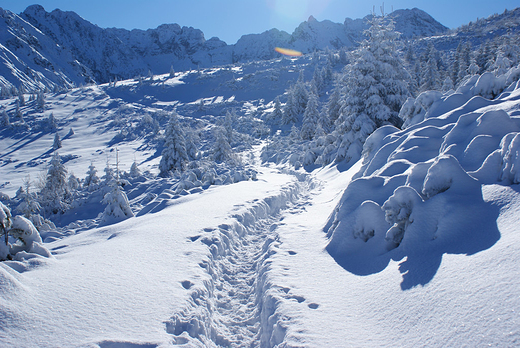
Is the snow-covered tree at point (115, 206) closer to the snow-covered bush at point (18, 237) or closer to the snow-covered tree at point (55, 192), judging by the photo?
the snow-covered bush at point (18, 237)

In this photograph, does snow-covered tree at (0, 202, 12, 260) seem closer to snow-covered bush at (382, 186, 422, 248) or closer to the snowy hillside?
the snowy hillside

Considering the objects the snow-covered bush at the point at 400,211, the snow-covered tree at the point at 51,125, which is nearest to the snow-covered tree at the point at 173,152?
the snow-covered bush at the point at 400,211

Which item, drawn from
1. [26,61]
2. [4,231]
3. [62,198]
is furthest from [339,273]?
[26,61]

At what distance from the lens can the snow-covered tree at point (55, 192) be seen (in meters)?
21.1

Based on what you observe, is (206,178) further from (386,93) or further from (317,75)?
(317,75)

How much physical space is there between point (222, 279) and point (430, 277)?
3.81m

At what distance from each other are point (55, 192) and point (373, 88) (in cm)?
2621

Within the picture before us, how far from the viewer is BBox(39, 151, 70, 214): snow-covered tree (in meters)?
21.1

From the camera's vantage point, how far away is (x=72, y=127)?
69062 millimetres

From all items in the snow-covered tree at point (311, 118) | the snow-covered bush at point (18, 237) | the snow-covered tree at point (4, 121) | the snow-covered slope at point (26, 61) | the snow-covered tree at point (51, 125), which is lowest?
the snow-covered bush at point (18, 237)

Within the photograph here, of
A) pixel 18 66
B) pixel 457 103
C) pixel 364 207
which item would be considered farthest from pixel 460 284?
pixel 18 66

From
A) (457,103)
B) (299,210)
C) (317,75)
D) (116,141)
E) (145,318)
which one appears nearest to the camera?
(145,318)

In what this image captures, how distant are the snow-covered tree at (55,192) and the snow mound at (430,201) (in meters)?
23.1

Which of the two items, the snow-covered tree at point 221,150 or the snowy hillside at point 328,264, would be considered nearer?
the snowy hillside at point 328,264
